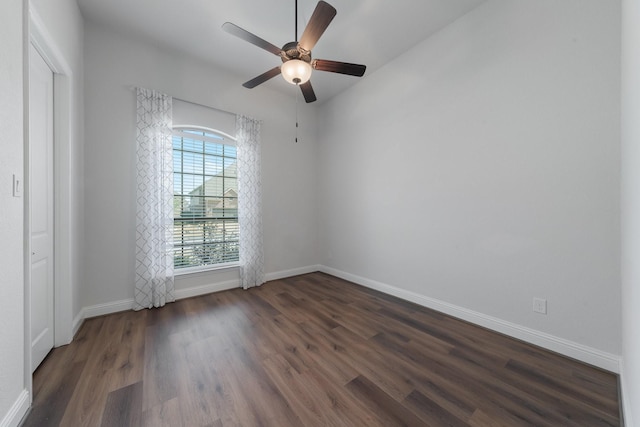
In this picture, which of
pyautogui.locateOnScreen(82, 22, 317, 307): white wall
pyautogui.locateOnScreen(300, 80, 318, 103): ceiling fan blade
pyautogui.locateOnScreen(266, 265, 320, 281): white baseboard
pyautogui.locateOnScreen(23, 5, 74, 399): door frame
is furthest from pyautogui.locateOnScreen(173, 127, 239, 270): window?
pyautogui.locateOnScreen(300, 80, 318, 103): ceiling fan blade

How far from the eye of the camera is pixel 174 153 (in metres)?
3.11

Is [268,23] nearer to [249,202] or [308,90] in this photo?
[308,90]

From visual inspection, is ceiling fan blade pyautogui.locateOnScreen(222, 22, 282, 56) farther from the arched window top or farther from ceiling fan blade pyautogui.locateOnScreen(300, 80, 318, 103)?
the arched window top

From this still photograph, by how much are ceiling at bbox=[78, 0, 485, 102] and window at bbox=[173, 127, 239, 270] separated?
1.06 metres

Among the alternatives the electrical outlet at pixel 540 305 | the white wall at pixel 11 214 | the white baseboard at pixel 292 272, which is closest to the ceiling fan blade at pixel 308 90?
the white wall at pixel 11 214

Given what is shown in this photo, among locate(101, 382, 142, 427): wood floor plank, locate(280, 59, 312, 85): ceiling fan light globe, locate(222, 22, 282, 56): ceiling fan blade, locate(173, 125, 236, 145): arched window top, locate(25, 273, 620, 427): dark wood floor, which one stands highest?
locate(222, 22, 282, 56): ceiling fan blade

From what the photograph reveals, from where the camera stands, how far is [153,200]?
2.77 meters

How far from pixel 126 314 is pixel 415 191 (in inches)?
147

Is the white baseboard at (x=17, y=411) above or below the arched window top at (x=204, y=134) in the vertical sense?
below

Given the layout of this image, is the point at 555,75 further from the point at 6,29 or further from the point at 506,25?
the point at 6,29

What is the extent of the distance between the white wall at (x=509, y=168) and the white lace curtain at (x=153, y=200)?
9.25ft

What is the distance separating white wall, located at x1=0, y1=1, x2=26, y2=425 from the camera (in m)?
1.13

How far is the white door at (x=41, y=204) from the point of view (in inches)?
66.7

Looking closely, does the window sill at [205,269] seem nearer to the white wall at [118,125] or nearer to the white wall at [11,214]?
the white wall at [118,125]
